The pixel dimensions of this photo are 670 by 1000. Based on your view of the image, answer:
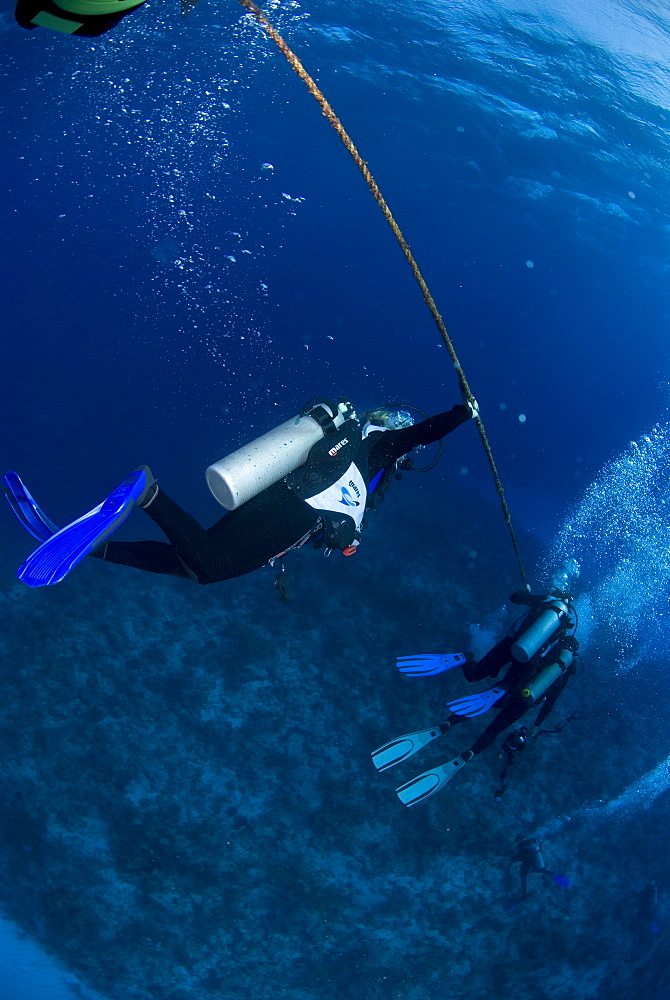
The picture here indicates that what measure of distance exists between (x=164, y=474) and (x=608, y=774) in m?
14.6

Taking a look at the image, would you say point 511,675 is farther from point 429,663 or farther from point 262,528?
point 262,528

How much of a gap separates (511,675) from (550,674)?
563 millimetres

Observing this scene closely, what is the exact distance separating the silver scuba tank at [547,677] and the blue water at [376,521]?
99.5 inches

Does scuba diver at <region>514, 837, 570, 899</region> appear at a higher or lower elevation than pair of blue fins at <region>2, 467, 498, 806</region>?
lower

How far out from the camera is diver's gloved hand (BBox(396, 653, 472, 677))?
8469 millimetres

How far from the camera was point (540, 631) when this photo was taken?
6961mm

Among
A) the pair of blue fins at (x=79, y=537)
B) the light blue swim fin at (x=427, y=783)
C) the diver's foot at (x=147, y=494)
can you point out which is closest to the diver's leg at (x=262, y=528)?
the diver's foot at (x=147, y=494)

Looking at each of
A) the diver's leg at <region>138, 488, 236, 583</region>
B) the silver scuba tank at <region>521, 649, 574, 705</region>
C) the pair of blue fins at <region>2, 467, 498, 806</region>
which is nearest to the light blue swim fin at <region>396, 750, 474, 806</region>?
the silver scuba tank at <region>521, 649, 574, 705</region>

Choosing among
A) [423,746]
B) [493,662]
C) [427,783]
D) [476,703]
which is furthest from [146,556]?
[423,746]

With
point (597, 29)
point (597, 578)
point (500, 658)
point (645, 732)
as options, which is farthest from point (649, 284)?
point (500, 658)

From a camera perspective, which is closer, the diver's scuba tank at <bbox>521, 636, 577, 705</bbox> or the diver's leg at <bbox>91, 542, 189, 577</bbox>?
the diver's leg at <bbox>91, 542, 189, 577</bbox>

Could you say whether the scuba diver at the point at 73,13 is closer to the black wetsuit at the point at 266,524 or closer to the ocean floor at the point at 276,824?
the black wetsuit at the point at 266,524

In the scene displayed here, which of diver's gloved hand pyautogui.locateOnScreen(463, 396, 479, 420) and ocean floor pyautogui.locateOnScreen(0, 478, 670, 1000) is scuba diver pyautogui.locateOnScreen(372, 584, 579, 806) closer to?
ocean floor pyautogui.locateOnScreen(0, 478, 670, 1000)

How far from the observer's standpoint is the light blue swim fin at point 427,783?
309 inches
